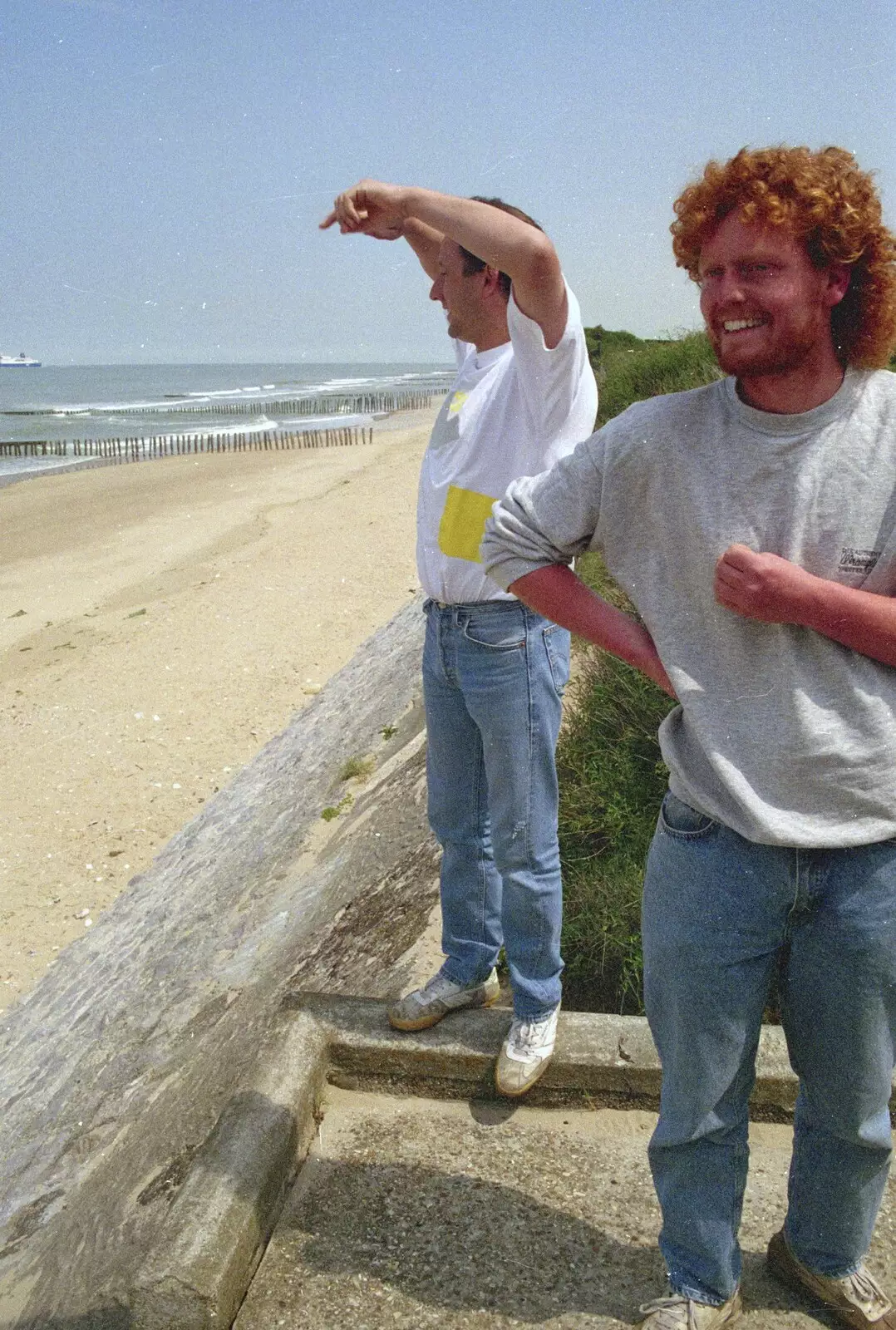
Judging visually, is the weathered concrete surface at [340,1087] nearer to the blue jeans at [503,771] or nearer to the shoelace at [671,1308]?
the blue jeans at [503,771]

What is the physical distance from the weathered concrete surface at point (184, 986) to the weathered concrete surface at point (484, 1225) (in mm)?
361

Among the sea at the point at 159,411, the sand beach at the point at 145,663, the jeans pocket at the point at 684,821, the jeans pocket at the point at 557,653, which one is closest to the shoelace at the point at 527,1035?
the jeans pocket at the point at 557,653

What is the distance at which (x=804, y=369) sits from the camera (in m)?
1.84

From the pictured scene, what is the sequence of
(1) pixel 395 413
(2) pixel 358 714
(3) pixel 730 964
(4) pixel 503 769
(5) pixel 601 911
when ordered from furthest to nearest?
(1) pixel 395 413 < (2) pixel 358 714 < (5) pixel 601 911 < (4) pixel 503 769 < (3) pixel 730 964

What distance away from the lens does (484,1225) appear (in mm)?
2625

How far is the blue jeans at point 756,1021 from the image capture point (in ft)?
6.19

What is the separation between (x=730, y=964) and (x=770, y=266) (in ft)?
3.91

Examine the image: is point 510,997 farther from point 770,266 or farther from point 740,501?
point 770,266

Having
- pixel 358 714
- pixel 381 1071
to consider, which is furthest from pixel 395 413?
pixel 381 1071

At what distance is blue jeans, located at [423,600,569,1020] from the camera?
2852 millimetres

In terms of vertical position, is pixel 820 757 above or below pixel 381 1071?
above

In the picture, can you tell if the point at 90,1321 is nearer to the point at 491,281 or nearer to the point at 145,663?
the point at 491,281

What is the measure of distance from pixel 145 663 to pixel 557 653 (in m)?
8.16

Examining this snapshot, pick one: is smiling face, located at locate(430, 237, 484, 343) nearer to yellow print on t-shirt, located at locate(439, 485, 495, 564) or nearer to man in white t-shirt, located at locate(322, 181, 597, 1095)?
man in white t-shirt, located at locate(322, 181, 597, 1095)
